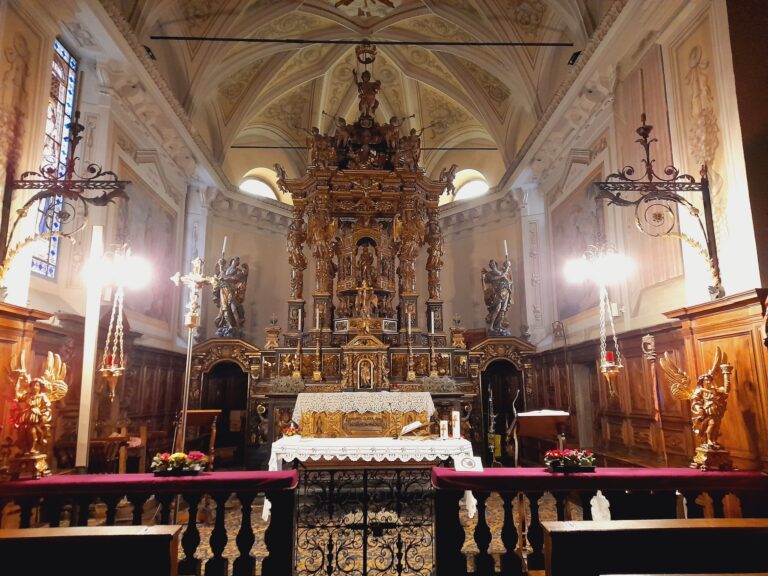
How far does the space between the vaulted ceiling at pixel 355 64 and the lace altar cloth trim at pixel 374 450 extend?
7.75 metres

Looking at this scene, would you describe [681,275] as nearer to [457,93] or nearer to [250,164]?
[457,93]

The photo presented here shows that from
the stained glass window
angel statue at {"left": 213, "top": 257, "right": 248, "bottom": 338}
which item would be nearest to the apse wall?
angel statue at {"left": 213, "top": 257, "right": 248, "bottom": 338}

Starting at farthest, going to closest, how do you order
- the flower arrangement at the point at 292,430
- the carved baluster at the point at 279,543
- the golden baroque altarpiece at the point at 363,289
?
the golden baroque altarpiece at the point at 363,289, the flower arrangement at the point at 292,430, the carved baluster at the point at 279,543

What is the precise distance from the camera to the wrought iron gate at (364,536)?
4613mm

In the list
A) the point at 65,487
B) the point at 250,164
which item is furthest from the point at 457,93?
the point at 65,487

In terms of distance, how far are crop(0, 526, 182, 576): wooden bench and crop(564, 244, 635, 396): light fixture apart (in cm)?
456

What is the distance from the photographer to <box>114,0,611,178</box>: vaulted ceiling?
11.3 m

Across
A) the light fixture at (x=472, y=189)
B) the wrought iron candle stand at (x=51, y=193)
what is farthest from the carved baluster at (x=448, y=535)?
the light fixture at (x=472, y=189)

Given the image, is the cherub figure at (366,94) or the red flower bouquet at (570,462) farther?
the cherub figure at (366,94)

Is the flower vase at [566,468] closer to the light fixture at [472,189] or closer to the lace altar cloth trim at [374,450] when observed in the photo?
the lace altar cloth trim at [374,450]

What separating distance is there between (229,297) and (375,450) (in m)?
7.36

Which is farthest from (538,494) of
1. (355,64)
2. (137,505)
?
(355,64)

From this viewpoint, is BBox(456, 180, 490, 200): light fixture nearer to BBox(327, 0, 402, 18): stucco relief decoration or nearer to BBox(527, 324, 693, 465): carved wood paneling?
BBox(327, 0, 402, 18): stucco relief decoration

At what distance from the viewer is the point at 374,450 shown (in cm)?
653
